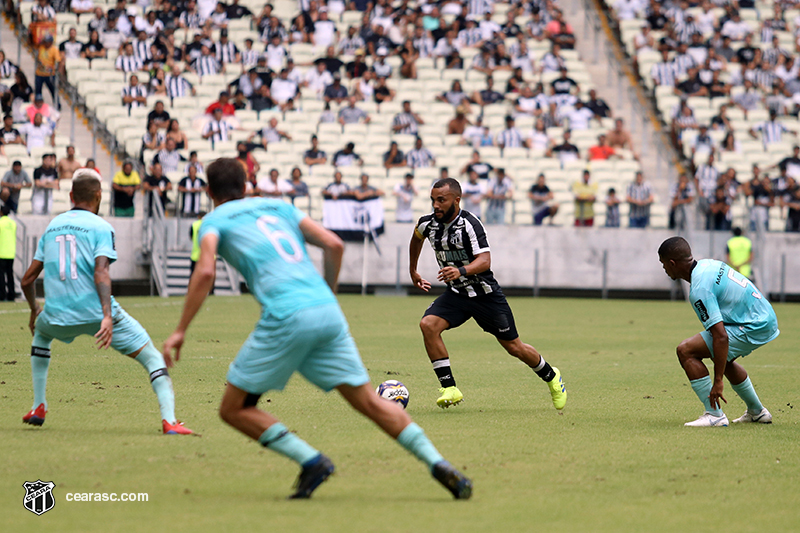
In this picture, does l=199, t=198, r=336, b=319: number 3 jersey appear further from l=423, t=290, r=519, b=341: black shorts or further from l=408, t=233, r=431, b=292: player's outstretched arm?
l=408, t=233, r=431, b=292: player's outstretched arm

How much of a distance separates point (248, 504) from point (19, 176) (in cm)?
1823

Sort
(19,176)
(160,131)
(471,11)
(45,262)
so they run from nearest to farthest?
(45,262) < (19,176) < (160,131) < (471,11)

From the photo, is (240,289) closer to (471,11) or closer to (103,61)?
(103,61)

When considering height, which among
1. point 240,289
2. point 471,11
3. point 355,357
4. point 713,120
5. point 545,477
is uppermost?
point 471,11

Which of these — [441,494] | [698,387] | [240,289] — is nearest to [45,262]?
[441,494]

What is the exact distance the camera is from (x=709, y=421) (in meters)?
7.71

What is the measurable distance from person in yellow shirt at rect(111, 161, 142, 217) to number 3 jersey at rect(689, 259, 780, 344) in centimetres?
1654

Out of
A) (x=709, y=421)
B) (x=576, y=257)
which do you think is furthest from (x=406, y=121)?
(x=709, y=421)

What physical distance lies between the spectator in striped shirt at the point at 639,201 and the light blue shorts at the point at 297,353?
20.1 m

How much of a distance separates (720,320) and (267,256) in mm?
3720

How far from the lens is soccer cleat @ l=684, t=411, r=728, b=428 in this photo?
770 centimetres

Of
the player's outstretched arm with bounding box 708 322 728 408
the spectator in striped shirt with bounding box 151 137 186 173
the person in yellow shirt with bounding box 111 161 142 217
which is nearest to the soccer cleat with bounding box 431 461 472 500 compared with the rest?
Result: the player's outstretched arm with bounding box 708 322 728 408

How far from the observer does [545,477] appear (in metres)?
5.78

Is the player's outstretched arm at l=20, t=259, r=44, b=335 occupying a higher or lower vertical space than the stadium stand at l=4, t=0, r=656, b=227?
lower
